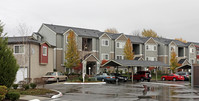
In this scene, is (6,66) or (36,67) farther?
(36,67)

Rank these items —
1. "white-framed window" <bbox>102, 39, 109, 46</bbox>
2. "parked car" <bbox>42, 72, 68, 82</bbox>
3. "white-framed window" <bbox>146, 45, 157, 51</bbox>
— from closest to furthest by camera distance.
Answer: "parked car" <bbox>42, 72, 68, 82</bbox> → "white-framed window" <bbox>102, 39, 109, 46</bbox> → "white-framed window" <bbox>146, 45, 157, 51</bbox>

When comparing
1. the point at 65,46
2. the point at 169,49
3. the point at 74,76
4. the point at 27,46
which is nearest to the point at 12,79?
the point at 27,46

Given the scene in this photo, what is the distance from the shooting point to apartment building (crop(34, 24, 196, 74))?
1925 inches

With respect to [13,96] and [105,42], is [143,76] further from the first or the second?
[13,96]

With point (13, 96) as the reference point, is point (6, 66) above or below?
above

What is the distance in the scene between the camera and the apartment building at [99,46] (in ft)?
160

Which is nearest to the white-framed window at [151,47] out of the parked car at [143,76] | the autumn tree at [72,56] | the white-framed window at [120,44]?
the white-framed window at [120,44]

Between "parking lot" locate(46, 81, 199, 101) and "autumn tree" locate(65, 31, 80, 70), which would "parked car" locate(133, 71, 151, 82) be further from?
"parking lot" locate(46, 81, 199, 101)

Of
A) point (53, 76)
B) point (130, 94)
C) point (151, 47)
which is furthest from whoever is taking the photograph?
point (151, 47)

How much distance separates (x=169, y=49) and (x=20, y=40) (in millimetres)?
40808

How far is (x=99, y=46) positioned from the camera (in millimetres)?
53656

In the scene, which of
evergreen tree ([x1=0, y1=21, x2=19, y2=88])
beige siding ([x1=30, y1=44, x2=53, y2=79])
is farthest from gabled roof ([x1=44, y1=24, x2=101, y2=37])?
evergreen tree ([x1=0, y1=21, x2=19, y2=88])

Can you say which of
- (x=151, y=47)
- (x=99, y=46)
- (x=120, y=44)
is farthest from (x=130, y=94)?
(x=151, y=47)

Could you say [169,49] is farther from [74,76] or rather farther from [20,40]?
[20,40]
